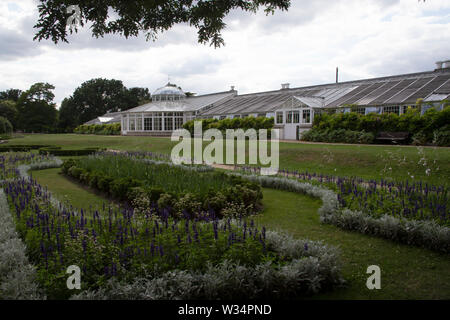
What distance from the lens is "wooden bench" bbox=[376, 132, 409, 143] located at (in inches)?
698

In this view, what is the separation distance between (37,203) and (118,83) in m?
74.6

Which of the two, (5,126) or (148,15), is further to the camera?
(5,126)

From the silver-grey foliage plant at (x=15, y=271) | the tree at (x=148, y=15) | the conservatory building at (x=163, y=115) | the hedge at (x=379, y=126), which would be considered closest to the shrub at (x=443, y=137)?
the hedge at (x=379, y=126)

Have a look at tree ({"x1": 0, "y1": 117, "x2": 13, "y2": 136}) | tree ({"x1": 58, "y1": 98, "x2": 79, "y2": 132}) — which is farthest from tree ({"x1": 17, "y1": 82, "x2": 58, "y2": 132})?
tree ({"x1": 0, "y1": 117, "x2": 13, "y2": 136})

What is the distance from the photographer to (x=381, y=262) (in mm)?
4340

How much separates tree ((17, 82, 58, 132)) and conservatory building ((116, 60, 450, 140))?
80.0ft

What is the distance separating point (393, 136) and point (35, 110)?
57.8 metres

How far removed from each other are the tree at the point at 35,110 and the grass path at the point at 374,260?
60.6 m

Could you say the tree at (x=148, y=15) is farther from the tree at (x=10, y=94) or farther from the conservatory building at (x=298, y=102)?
the tree at (x=10, y=94)

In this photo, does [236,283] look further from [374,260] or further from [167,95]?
[167,95]

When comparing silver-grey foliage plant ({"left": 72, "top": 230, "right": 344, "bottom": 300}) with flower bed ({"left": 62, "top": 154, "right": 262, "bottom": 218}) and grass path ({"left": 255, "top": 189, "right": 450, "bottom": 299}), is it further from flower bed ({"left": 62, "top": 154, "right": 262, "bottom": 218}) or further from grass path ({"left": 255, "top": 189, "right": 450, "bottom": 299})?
flower bed ({"left": 62, "top": 154, "right": 262, "bottom": 218})

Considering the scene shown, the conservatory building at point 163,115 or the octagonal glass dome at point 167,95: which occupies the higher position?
the octagonal glass dome at point 167,95

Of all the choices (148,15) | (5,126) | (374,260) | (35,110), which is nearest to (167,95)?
(5,126)

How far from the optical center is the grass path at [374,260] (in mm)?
3553
